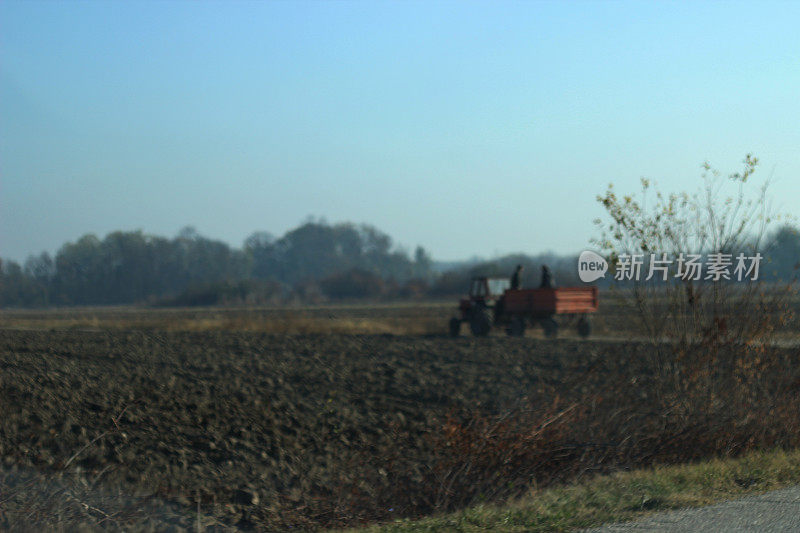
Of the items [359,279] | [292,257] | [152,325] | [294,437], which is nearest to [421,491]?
[294,437]

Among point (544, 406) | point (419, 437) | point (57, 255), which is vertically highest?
point (57, 255)

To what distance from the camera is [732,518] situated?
21.3 feet

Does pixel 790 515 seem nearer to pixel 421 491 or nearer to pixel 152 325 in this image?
pixel 421 491

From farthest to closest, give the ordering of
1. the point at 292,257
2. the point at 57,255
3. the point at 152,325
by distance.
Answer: the point at 292,257 → the point at 152,325 → the point at 57,255

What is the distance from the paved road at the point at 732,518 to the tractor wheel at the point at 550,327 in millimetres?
21020

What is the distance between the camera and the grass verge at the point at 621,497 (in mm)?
6547

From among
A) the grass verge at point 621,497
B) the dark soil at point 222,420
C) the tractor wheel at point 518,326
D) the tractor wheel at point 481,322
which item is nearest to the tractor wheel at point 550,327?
the tractor wheel at point 518,326

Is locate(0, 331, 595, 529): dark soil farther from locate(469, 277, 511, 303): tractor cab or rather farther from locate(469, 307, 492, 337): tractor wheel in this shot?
locate(469, 277, 511, 303): tractor cab

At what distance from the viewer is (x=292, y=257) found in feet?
352

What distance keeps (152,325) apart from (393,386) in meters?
26.0

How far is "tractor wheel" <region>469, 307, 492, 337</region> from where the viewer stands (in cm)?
2831

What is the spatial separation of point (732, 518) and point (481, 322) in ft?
71.9

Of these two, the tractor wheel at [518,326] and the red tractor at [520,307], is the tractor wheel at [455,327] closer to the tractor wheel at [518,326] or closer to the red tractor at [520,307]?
the red tractor at [520,307]

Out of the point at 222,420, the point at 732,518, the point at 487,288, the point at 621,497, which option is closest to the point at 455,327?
the point at 487,288
